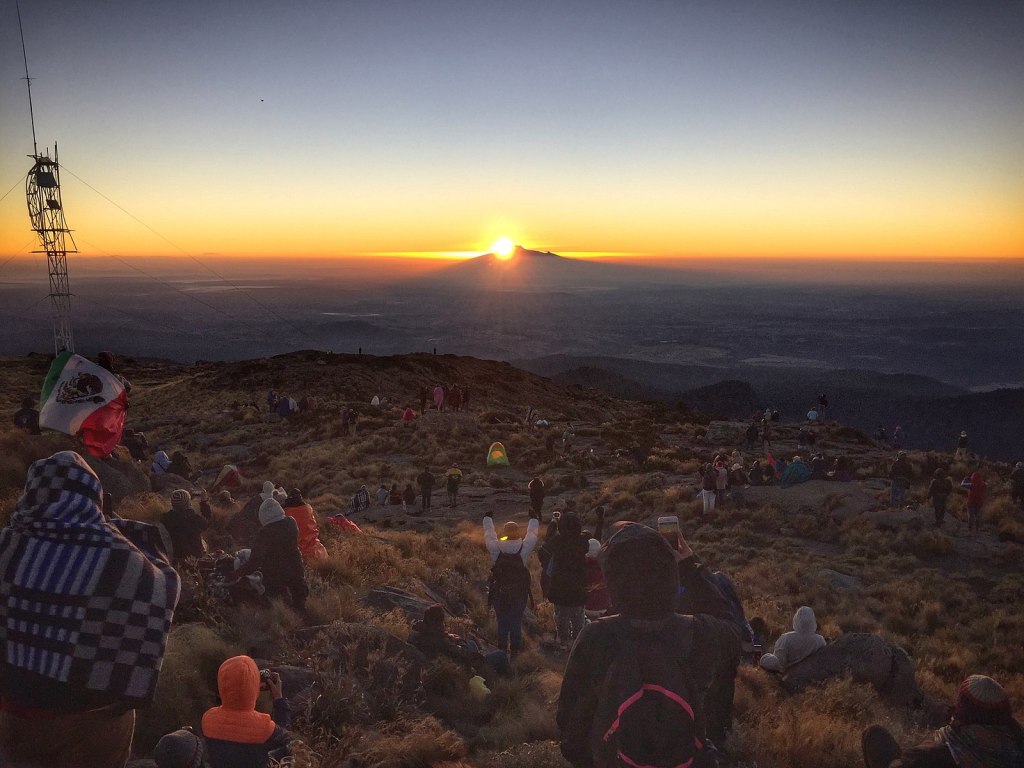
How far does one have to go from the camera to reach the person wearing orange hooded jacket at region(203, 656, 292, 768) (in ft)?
12.4

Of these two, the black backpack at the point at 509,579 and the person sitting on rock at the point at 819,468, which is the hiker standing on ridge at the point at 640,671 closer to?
the black backpack at the point at 509,579

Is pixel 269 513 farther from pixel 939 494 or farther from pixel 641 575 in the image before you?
pixel 939 494

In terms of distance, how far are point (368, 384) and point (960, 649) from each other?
38.5 metres

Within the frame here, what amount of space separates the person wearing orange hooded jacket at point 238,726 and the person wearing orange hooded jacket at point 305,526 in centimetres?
527

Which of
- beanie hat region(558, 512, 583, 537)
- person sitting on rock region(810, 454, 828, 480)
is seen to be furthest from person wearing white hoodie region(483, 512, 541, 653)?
person sitting on rock region(810, 454, 828, 480)

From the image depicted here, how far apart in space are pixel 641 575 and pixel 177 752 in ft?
9.18

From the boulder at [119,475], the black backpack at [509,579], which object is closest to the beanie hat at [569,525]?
the black backpack at [509,579]

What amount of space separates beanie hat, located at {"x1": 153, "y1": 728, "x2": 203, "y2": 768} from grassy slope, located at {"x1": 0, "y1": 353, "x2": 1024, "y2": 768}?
95cm

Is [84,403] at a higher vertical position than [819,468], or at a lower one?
higher

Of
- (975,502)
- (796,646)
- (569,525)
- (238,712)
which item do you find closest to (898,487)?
(975,502)

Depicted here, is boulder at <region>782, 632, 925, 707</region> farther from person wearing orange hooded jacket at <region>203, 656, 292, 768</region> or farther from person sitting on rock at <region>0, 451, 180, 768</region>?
person sitting on rock at <region>0, 451, 180, 768</region>

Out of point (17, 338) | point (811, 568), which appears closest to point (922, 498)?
point (811, 568)

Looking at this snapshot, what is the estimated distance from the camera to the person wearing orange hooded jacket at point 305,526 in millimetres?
9055

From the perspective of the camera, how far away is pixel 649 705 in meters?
2.72
